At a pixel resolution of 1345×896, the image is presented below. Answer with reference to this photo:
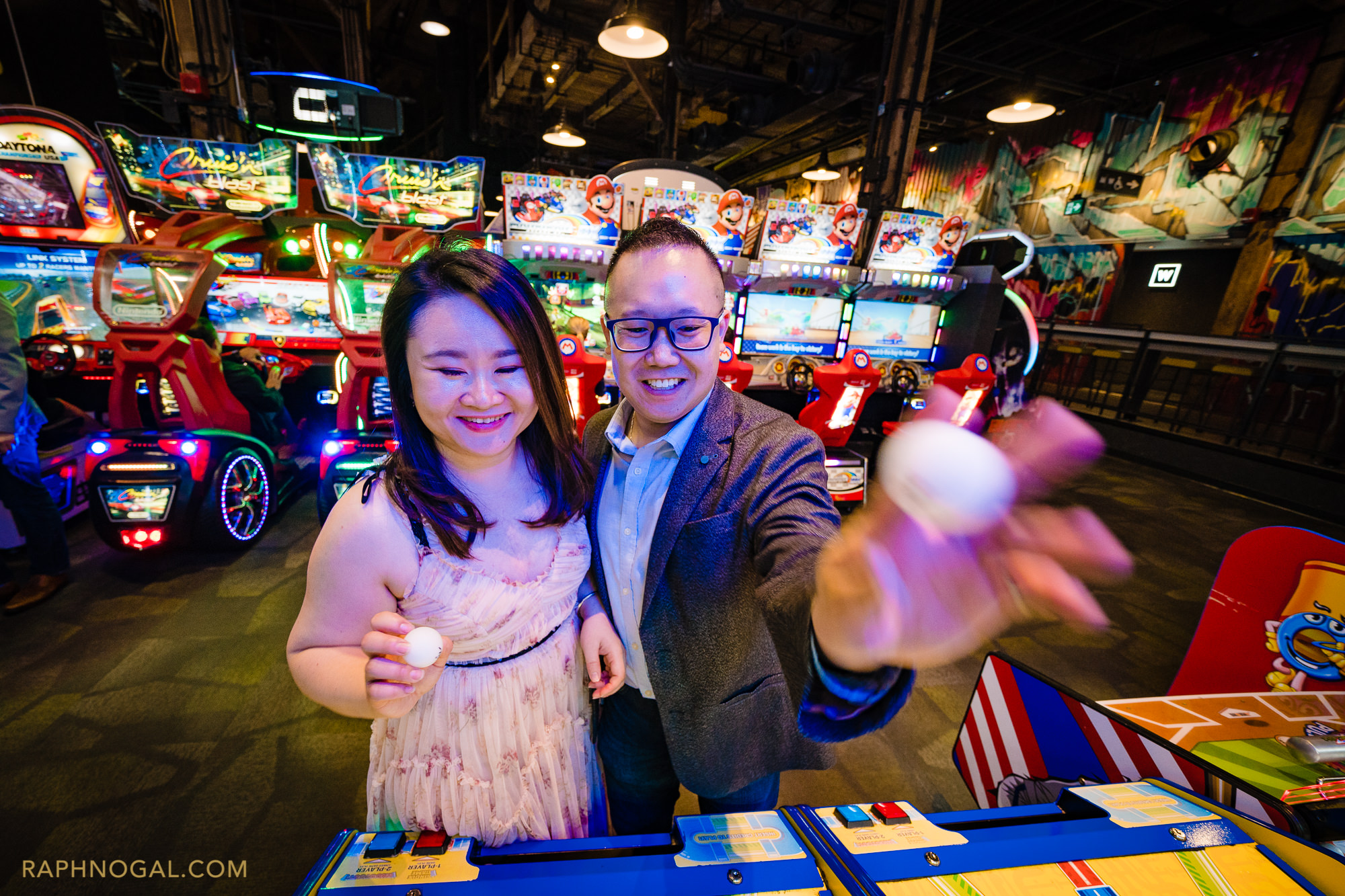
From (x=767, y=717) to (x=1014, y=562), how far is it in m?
0.86

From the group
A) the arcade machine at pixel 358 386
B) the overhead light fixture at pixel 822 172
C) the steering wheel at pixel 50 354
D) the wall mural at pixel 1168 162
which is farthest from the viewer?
the overhead light fixture at pixel 822 172

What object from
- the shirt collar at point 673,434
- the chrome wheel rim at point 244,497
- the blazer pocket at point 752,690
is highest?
the shirt collar at point 673,434

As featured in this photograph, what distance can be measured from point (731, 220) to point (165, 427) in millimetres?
4991

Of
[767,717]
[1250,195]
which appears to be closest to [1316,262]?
[1250,195]

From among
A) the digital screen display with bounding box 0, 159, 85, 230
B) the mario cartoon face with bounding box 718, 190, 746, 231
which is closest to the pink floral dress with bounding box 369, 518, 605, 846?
the mario cartoon face with bounding box 718, 190, 746, 231

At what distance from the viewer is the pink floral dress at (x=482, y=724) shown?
43.6 inches

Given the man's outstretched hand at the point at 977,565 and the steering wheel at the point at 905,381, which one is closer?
the man's outstretched hand at the point at 977,565

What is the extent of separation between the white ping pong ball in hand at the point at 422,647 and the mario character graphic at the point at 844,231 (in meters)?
5.69

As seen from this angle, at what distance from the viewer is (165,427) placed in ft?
12.4

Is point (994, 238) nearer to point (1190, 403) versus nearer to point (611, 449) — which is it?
point (1190, 403)

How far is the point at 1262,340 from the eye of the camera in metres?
6.60

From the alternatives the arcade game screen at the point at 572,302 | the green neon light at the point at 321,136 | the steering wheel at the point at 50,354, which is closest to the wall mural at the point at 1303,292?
the arcade game screen at the point at 572,302

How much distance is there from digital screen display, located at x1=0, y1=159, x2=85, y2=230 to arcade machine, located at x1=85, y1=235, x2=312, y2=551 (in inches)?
75.8

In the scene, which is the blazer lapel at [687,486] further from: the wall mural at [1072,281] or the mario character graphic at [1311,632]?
the wall mural at [1072,281]
